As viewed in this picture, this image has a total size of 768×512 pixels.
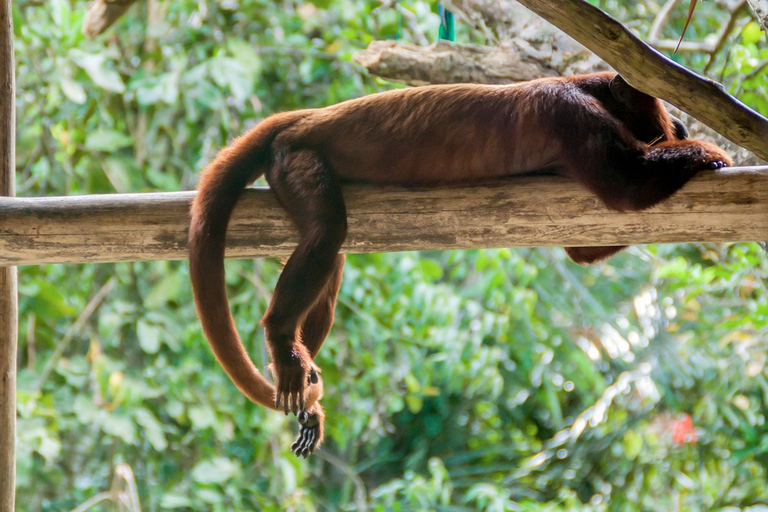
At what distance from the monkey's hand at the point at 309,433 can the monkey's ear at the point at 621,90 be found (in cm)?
124

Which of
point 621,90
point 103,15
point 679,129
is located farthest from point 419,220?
point 103,15

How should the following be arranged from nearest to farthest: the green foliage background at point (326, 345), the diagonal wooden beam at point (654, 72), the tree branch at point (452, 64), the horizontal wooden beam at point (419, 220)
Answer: the diagonal wooden beam at point (654, 72)
the horizontal wooden beam at point (419, 220)
the tree branch at point (452, 64)
the green foliage background at point (326, 345)

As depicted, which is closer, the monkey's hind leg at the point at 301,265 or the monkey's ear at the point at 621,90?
the monkey's hind leg at the point at 301,265

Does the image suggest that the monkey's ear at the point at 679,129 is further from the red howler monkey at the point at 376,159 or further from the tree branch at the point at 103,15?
the tree branch at the point at 103,15

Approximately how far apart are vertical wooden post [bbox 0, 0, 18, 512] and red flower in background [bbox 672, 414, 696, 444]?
14.1 ft

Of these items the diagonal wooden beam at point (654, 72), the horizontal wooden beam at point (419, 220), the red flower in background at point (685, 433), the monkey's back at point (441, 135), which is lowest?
the red flower in background at point (685, 433)

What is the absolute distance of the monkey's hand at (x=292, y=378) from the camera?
6.81 feet

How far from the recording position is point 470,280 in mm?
6188

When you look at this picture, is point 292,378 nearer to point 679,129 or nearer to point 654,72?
point 654,72

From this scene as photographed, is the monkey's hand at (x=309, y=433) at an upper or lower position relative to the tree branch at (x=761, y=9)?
lower

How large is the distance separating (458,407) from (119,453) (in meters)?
2.85

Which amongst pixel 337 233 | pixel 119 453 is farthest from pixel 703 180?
pixel 119 453

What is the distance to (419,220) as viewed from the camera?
81.7 inches

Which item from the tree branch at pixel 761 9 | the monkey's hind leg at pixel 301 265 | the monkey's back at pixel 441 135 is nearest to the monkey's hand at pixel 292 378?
the monkey's hind leg at pixel 301 265
